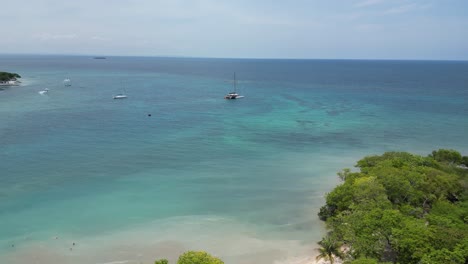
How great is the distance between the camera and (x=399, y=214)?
93.1 ft

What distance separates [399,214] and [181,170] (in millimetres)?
30580

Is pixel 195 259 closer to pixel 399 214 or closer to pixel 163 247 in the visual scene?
pixel 163 247

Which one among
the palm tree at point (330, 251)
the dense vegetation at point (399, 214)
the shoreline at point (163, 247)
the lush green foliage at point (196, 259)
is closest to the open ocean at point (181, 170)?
the shoreline at point (163, 247)

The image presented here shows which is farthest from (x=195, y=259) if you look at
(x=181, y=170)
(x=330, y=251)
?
(x=181, y=170)

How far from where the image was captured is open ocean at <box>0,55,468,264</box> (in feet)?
109

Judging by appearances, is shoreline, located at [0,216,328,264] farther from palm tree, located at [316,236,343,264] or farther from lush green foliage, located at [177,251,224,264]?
lush green foliage, located at [177,251,224,264]

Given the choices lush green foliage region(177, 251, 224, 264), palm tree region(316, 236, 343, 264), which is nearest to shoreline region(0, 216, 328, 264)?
palm tree region(316, 236, 343, 264)

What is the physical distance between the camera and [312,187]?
150 ft

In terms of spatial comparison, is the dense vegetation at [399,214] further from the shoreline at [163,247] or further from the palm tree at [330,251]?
the shoreline at [163,247]

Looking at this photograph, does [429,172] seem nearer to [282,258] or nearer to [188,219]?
[282,258]

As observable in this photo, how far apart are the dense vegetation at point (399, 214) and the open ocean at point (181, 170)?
392 centimetres

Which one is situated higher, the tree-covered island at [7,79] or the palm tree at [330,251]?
the tree-covered island at [7,79]

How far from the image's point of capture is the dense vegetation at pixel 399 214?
25.1m

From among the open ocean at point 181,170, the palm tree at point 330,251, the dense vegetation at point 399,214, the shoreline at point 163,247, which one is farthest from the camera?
the open ocean at point 181,170
